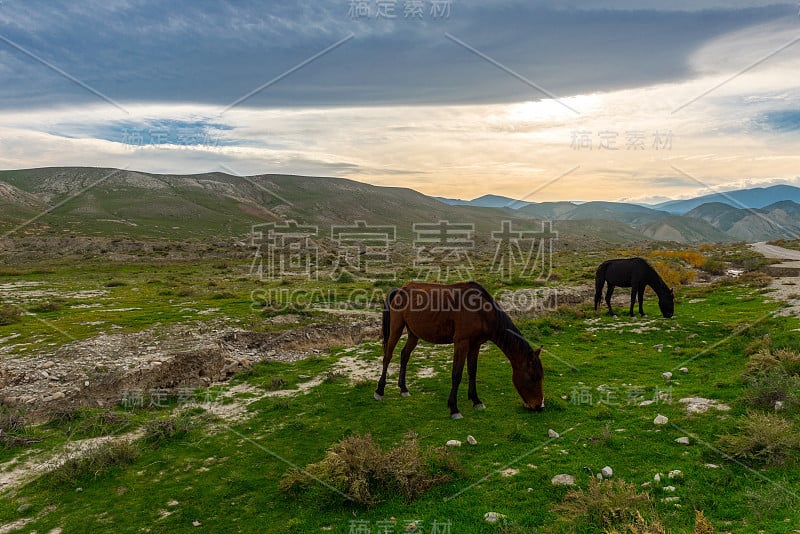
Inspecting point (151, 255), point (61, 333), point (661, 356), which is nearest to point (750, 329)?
point (661, 356)

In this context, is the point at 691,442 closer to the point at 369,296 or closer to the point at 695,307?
the point at 695,307

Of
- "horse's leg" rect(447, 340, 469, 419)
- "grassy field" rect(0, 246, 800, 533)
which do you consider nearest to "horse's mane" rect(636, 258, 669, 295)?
"grassy field" rect(0, 246, 800, 533)

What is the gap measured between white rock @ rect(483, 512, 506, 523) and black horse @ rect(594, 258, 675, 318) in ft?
51.2

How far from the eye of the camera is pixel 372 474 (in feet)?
21.6

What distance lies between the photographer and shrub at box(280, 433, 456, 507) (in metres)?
6.34

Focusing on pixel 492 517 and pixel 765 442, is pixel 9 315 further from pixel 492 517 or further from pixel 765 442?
pixel 765 442

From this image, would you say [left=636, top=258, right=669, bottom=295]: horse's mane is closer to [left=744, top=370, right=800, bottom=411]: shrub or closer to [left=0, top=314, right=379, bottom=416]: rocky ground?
[left=744, top=370, right=800, bottom=411]: shrub

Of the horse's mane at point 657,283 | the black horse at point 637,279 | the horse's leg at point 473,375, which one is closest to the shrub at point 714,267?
the black horse at point 637,279

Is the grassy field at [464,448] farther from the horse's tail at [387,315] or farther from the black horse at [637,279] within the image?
the black horse at [637,279]

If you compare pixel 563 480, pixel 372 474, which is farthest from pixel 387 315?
pixel 563 480

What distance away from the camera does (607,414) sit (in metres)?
8.48

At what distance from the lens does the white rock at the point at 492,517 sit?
5512 millimetres

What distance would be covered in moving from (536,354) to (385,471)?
14.4 feet

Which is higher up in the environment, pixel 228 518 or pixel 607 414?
pixel 607 414
